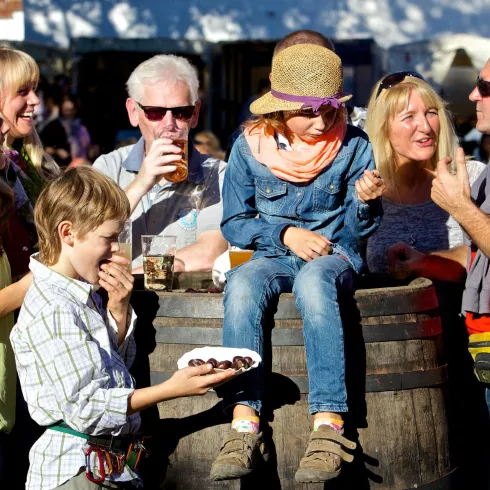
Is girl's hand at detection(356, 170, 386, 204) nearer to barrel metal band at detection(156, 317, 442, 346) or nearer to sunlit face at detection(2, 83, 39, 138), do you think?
barrel metal band at detection(156, 317, 442, 346)

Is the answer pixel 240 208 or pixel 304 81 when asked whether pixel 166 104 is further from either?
pixel 304 81

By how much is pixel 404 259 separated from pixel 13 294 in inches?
68.8

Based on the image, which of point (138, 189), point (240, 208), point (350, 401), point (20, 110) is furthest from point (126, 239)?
point (350, 401)

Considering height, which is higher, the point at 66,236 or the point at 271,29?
the point at 271,29

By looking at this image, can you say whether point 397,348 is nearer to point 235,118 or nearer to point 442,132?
point 442,132

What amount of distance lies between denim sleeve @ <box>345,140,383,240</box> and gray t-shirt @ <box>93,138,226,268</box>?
1.08m

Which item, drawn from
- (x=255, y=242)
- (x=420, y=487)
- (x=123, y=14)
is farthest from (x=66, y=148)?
(x=420, y=487)

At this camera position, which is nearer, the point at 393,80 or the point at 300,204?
the point at 300,204

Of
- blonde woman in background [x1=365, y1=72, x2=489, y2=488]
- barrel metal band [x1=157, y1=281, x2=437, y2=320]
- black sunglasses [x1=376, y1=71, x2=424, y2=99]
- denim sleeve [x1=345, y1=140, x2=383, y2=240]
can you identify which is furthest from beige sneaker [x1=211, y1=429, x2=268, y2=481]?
black sunglasses [x1=376, y1=71, x2=424, y2=99]

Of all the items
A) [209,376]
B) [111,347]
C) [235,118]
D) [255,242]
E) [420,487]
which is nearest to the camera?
[209,376]

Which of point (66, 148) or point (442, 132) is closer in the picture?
point (442, 132)

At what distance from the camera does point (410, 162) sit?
4.55m

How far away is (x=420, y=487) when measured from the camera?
10.6 ft

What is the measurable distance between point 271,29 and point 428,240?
687cm
